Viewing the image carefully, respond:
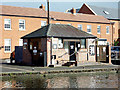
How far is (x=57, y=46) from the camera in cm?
2481

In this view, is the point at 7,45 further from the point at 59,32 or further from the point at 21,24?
the point at 59,32

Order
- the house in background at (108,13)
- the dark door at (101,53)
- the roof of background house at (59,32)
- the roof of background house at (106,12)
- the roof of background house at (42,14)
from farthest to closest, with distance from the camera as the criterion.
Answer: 1. the roof of background house at (106,12)
2. the house in background at (108,13)
3. the roof of background house at (42,14)
4. the dark door at (101,53)
5. the roof of background house at (59,32)

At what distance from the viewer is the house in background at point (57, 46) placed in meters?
24.3

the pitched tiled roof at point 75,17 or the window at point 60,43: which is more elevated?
the pitched tiled roof at point 75,17

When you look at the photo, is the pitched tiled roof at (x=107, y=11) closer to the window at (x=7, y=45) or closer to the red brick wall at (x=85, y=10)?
the red brick wall at (x=85, y=10)

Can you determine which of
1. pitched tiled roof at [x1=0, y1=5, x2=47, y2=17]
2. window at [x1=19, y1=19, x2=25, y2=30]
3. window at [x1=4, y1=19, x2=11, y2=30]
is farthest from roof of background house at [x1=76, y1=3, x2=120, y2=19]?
window at [x1=4, y1=19, x2=11, y2=30]

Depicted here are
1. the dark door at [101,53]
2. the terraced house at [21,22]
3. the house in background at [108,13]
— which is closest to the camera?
the dark door at [101,53]

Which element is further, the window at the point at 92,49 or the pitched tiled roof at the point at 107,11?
the pitched tiled roof at the point at 107,11

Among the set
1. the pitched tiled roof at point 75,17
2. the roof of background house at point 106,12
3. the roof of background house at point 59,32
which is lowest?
the roof of background house at point 59,32

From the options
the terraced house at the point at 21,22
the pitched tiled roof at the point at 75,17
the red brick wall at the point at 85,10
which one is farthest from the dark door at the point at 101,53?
the red brick wall at the point at 85,10

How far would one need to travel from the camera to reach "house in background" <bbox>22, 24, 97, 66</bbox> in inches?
958

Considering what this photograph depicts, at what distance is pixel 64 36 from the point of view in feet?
82.0

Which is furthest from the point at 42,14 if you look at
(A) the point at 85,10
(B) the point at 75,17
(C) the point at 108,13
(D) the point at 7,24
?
(C) the point at 108,13

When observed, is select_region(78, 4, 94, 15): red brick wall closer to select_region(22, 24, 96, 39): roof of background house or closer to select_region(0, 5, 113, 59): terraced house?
A: select_region(0, 5, 113, 59): terraced house
